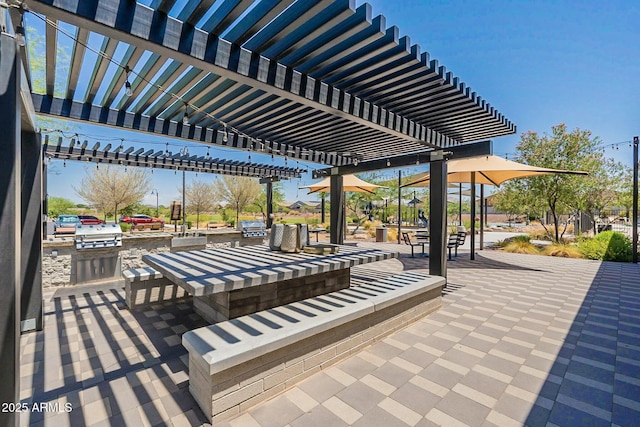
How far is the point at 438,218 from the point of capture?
5.09m

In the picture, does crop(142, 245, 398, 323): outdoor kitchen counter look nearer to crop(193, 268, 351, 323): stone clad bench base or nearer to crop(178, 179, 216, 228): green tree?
crop(193, 268, 351, 323): stone clad bench base

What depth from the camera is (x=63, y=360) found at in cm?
257

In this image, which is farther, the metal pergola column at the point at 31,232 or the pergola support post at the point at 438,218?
the pergola support post at the point at 438,218

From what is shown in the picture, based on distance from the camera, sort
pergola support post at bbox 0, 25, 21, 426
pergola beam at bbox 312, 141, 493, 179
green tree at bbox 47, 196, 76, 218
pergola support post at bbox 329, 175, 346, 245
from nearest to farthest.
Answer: pergola support post at bbox 0, 25, 21, 426, pergola beam at bbox 312, 141, 493, 179, pergola support post at bbox 329, 175, 346, 245, green tree at bbox 47, 196, 76, 218

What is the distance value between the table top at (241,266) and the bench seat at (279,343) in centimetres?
32

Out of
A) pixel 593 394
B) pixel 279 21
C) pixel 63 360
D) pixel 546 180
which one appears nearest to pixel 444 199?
pixel 593 394

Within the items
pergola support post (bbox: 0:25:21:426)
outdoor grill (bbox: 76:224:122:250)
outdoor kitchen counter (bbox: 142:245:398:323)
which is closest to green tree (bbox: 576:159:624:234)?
outdoor kitchen counter (bbox: 142:245:398:323)

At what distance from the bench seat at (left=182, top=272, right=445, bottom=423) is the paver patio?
10cm

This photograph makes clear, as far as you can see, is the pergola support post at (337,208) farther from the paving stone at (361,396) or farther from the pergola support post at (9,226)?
the pergola support post at (9,226)

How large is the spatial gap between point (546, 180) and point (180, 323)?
480 inches

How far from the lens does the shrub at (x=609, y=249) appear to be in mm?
8055

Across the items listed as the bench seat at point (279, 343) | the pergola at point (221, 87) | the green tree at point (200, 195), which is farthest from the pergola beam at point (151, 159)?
the green tree at point (200, 195)

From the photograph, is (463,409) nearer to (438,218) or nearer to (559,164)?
(438,218)

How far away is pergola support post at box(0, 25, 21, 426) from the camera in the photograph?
1427mm
